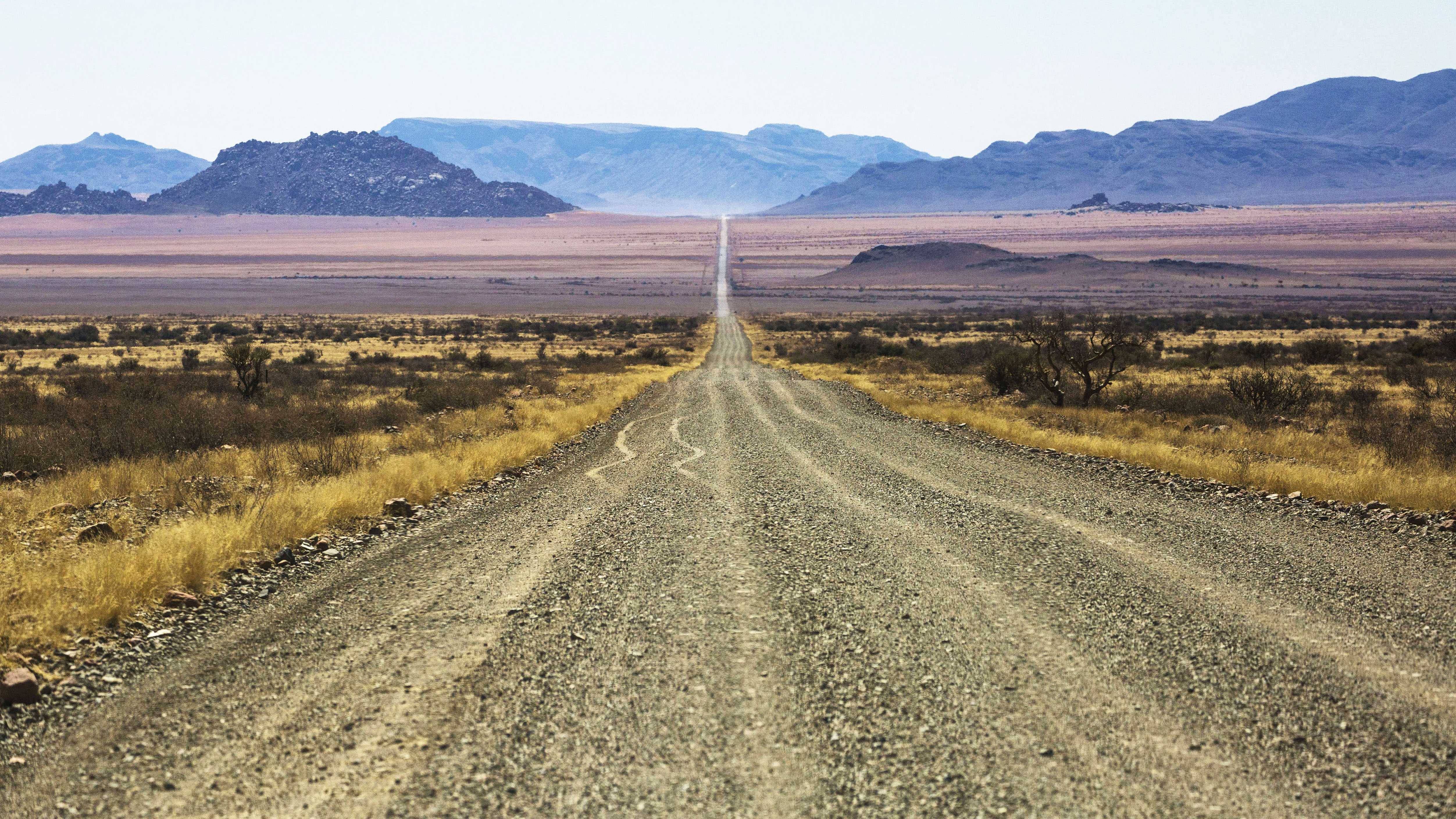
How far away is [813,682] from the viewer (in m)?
6.22

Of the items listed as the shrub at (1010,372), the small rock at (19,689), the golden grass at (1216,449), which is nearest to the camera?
the small rock at (19,689)

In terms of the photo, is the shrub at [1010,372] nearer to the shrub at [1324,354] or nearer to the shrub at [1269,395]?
the shrub at [1269,395]

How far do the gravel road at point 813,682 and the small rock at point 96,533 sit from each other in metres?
2.94

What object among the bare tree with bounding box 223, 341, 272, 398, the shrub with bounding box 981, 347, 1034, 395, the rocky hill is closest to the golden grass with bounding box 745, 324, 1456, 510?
the shrub with bounding box 981, 347, 1034, 395

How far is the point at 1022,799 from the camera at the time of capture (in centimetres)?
478

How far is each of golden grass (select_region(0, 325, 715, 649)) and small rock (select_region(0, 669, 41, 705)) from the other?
678 millimetres

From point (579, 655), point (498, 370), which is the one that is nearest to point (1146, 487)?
point (579, 655)

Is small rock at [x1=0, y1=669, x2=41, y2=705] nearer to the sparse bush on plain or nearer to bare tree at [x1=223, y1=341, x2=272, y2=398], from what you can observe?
→ bare tree at [x1=223, y1=341, x2=272, y2=398]

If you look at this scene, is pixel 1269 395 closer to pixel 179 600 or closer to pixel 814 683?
pixel 814 683

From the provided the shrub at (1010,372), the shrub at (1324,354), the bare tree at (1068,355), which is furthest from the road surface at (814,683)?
the shrub at (1324,354)

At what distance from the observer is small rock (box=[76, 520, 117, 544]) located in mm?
9984

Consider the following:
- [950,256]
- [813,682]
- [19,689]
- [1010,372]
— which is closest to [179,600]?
[19,689]

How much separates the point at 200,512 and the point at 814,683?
848 cm

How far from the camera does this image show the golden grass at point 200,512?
7.37 m
